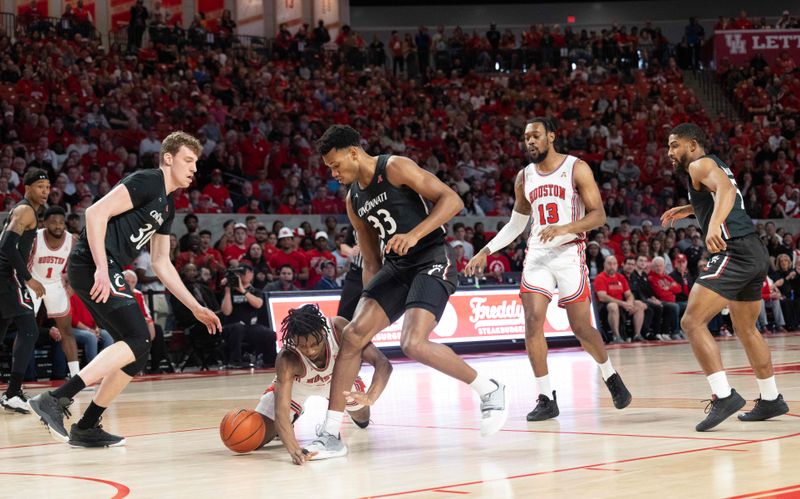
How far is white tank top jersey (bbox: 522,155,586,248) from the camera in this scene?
26.0ft

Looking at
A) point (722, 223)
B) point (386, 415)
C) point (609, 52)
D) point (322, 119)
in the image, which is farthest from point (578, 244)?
point (609, 52)

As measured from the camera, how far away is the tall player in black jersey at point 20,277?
30.5 ft

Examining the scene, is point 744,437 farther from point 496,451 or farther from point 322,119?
point 322,119

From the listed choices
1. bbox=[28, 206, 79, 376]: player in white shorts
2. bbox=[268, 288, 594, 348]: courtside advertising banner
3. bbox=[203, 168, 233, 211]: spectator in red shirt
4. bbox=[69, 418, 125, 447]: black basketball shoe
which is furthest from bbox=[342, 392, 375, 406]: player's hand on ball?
bbox=[203, 168, 233, 211]: spectator in red shirt

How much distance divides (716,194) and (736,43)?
28.4 metres

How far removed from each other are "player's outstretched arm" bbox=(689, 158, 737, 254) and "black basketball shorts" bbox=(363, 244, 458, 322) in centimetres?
163

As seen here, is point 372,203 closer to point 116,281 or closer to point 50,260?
point 116,281

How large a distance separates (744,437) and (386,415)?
2892 mm

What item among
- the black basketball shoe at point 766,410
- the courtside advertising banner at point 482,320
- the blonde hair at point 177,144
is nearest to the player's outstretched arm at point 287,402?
the blonde hair at point 177,144

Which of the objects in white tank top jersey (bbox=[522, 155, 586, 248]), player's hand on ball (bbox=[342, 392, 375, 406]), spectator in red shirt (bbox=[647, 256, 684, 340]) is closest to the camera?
player's hand on ball (bbox=[342, 392, 375, 406])

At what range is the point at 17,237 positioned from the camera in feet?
30.5

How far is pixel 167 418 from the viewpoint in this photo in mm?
8523

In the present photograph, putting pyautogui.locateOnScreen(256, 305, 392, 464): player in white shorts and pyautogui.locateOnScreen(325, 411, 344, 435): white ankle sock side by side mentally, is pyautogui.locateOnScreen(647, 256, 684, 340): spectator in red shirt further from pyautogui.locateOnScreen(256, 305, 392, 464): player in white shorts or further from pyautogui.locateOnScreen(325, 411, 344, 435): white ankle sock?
pyautogui.locateOnScreen(325, 411, 344, 435): white ankle sock

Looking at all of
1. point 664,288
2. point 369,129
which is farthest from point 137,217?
point 369,129
